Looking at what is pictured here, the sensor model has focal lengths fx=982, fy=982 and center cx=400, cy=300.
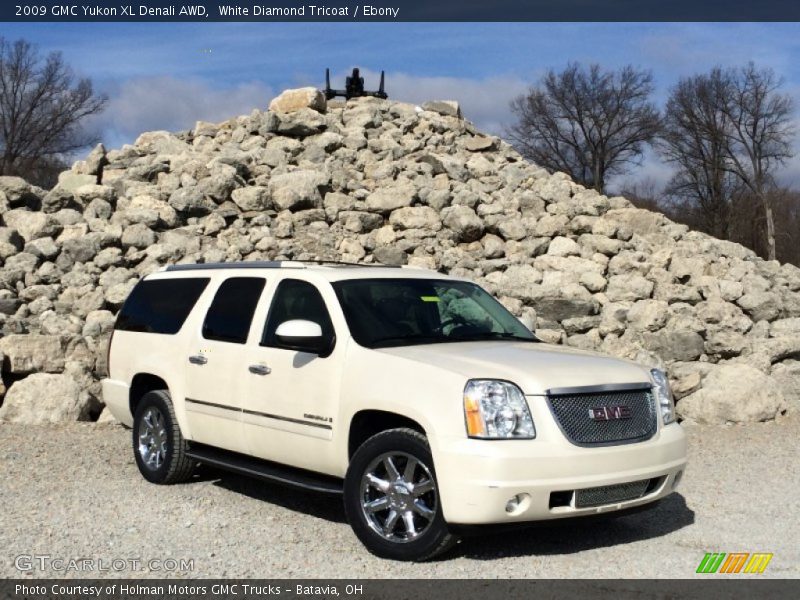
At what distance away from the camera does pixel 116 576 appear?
18.8 feet

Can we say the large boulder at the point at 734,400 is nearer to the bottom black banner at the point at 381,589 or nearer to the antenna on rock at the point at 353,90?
the bottom black banner at the point at 381,589

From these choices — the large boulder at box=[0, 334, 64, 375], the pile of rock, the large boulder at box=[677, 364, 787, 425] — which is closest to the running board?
the pile of rock

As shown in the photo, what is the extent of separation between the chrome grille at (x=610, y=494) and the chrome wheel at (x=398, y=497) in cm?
89

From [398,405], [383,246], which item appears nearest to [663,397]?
[398,405]

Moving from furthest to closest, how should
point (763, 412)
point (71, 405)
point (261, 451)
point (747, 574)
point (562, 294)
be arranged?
point (562, 294)
point (763, 412)
point (71, 405)
point (261, 451)
point (747, 574)

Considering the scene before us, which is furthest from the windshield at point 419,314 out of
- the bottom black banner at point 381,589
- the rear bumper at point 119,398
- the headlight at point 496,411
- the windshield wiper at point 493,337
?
the rear bumper at point 119,398

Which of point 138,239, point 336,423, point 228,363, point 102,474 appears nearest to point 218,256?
point 138,239

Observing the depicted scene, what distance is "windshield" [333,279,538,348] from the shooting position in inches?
267

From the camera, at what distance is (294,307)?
23.9 feet

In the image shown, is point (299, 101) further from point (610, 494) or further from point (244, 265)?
point (610, 494)

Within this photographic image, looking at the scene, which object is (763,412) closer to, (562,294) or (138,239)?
(562,294)

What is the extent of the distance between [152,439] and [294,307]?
2.12 m

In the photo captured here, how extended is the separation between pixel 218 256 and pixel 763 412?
8838mm

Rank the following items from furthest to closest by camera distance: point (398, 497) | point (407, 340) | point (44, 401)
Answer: point (44, 401), point (407, 340), point (398, 497)
